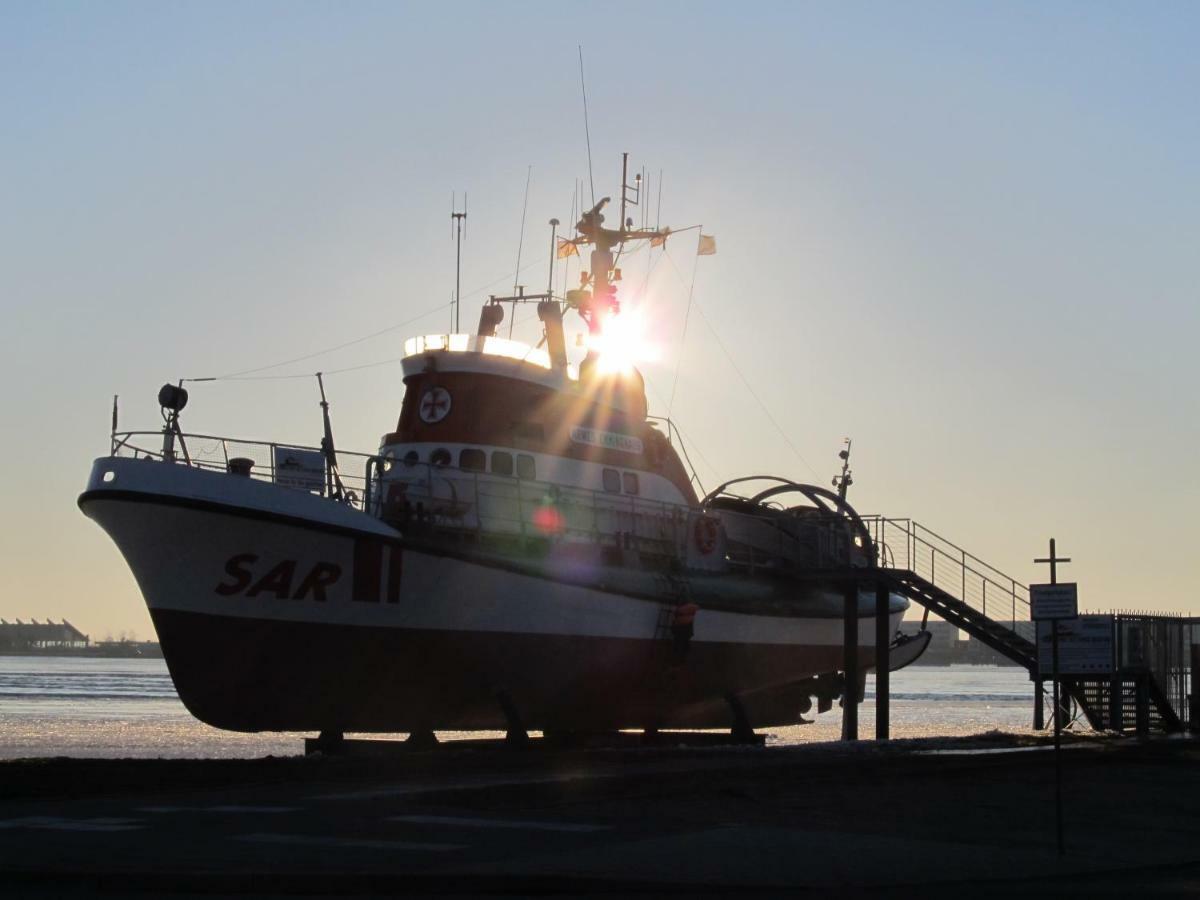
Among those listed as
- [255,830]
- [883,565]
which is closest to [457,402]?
[883,565]

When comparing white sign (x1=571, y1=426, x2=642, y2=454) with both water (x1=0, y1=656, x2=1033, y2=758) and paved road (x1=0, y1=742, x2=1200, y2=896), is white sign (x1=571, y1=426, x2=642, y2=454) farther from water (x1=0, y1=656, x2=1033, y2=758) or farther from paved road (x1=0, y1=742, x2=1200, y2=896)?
water (x1=0, y1=656, x2=1033, y2=758)

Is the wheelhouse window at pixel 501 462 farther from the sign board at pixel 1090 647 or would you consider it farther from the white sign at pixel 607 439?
the sign board at pixel 1090 647

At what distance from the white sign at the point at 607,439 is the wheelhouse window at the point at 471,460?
8.10ft

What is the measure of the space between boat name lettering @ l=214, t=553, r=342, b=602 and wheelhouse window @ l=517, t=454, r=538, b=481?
5276 mm

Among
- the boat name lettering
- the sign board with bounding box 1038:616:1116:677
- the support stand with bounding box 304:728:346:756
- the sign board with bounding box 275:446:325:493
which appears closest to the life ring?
the sign board with bounding box 1038:616:1116:677

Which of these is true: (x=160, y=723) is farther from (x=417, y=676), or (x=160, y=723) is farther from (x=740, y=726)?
(x=417, y=676)

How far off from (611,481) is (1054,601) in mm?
15189

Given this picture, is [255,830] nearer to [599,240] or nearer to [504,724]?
[504,724]

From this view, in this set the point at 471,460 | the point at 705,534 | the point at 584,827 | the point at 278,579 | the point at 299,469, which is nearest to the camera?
the point at 584,827

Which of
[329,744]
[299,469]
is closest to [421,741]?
[329,744]

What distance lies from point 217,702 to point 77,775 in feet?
15.9

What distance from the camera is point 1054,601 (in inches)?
562

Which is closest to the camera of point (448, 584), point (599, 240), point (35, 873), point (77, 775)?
point (35, 873)

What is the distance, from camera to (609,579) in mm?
26484
